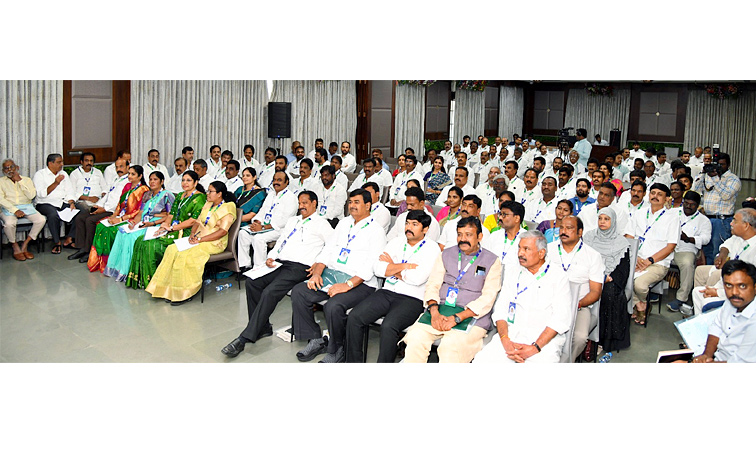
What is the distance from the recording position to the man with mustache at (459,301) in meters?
3.87

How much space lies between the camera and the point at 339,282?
4.70 meters

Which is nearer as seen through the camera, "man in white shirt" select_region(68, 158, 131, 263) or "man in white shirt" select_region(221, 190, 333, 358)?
"man in white shirt" select_region(221, 190, 333, 358)

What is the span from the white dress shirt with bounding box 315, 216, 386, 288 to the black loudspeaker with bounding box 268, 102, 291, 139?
21.7 ft

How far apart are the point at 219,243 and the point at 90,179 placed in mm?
2958

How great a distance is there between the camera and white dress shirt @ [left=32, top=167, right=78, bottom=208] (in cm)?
759

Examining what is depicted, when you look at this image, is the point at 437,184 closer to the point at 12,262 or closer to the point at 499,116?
the point at 12,262

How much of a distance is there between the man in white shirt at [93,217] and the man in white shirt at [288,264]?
3072mm

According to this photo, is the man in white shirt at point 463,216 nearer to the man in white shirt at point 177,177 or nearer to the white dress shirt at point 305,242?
the white dress shirt at point 305,242

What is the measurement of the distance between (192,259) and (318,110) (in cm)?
719

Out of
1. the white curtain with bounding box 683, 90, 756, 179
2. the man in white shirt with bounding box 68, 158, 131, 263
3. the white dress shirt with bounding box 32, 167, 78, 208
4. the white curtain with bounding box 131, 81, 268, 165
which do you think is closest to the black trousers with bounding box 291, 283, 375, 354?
the man in white shirt with bounding box 68, 158, 131, 263

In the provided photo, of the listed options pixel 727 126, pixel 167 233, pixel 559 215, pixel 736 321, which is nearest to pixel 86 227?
pixel 167 233

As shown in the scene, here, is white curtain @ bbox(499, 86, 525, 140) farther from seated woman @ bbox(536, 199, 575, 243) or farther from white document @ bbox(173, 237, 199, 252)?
white document @ bbox(173, 237, 199, 252)

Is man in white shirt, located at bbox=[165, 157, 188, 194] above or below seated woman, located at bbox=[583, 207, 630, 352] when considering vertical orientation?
above

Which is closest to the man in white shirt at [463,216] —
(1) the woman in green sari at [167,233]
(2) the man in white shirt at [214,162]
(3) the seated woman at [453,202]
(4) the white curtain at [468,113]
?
(3) the seated woman at [453,202]
